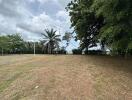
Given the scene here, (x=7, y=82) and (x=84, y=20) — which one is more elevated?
(x=84, y=20)

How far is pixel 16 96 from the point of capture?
13.3m

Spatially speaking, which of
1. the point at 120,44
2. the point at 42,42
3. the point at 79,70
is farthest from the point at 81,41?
the point at 42,42

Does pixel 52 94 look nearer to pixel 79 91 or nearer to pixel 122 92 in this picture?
pixel 79 91

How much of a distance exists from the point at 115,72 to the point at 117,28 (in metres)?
3.33

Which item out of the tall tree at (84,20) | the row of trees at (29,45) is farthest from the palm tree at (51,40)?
the tall tree at (84,20)

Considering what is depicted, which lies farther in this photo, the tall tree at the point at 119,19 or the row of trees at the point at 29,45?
the row of trees at the point at 29,45

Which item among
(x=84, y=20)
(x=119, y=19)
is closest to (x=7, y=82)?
(x=119, y=19)

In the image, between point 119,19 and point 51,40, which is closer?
point 119,19

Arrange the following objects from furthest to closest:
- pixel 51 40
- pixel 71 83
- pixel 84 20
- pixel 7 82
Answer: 1. pixel 51 40
2. pixel 84 20
3. pixel 7 82
4. pixel 71 83

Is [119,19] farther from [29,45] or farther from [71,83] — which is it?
[29,45]

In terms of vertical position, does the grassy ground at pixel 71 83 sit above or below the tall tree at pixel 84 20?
below

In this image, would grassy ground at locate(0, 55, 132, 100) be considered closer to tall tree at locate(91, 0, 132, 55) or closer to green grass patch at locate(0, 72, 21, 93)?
green grass patch at locate(0, 72, 21, 93)

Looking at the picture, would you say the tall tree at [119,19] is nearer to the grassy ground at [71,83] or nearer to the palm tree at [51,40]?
the grassy ground at [71,83]

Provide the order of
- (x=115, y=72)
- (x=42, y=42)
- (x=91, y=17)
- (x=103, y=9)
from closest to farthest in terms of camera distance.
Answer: (x=103, y=9) < (x=115, y=72) < (x=91, y=17) < (x=42, y=42)
